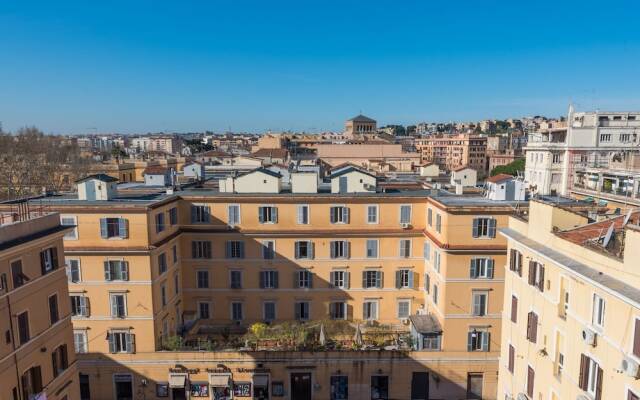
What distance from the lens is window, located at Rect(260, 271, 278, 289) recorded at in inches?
1395

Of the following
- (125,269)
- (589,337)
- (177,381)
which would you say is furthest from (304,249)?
(589,337)

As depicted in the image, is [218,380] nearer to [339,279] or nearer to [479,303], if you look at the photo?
[339,279]

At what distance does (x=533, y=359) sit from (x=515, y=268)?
160 inches

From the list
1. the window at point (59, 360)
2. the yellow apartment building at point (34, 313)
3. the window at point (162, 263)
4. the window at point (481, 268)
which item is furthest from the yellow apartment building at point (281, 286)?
the window at point (59, 360)

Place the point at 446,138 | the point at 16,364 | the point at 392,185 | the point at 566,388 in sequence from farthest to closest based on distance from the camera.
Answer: the point at 446,138 → the point at 392,185 → the point at 16,364 → the point at 566,388

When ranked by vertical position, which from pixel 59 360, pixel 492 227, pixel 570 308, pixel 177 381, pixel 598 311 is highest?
pixel 598 311

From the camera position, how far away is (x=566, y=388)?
1555 centimetres

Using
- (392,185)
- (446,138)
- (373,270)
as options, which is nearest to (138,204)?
(373,270)

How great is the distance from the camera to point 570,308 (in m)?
15.3

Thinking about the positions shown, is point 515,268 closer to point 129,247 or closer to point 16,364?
point 16,364

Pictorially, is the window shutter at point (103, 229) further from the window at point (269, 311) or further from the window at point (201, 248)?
the window at point (269, 311)

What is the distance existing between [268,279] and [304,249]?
3821 millimetres

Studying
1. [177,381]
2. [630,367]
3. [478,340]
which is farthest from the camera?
[478,340]

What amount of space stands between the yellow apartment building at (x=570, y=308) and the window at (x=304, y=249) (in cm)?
1679
